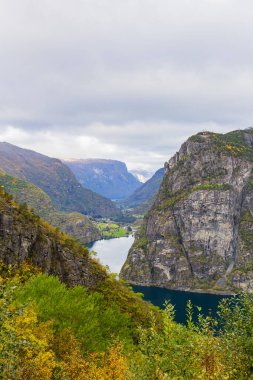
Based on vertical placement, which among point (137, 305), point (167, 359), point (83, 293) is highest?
point (167, 359)

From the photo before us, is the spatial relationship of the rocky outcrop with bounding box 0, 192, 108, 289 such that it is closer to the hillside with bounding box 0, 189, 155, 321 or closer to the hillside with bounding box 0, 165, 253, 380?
the hillside with bounding box 0, 189, 155, 321

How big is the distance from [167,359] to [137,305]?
191 ft

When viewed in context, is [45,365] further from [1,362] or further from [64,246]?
[64,246]

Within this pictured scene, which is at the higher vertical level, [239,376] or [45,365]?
[239,376]

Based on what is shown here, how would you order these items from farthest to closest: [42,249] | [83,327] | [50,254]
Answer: [50,254] → [42,249] → [83,327]

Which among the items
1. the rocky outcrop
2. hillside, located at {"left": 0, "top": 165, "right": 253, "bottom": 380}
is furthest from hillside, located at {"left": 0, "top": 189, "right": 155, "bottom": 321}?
hillside, located at {"left": 0, "top": 165, "right": 253, "bottom": 380}

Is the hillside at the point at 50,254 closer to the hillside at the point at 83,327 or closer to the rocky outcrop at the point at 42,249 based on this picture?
the rocky outcrop at the point at 42,249

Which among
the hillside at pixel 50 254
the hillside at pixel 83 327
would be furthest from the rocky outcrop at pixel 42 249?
the hillside at pixel 83 327

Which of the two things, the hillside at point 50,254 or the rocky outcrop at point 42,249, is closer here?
the rocky outcrop at point 42,249

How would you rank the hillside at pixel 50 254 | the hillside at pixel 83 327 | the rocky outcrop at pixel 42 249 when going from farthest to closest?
the hillside at pixel 50 254 < the rocky outcrop at pixel 42 249 < the hillside at pixel 83 327

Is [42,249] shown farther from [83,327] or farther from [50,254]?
[83,327]

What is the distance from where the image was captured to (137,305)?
7794 cm

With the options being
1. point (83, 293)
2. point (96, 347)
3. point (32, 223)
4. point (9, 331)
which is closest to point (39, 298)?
point (96, 347)

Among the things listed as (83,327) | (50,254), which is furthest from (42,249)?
(83,327)
